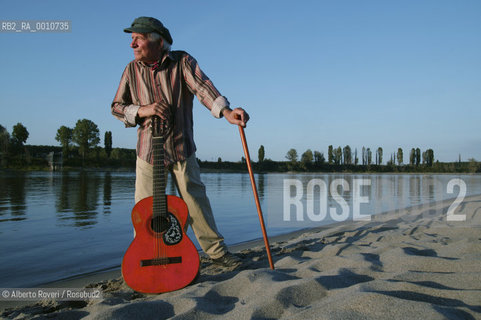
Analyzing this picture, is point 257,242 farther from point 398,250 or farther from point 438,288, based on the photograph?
point 438,288

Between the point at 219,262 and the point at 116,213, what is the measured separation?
418cm

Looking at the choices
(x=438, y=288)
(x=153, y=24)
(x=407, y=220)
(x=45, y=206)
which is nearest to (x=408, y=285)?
(x=438, y=288)

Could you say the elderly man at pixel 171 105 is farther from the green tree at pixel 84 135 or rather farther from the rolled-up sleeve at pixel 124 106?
the green tree at pixel 84 135

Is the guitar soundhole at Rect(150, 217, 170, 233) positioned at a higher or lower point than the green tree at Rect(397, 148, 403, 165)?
lower

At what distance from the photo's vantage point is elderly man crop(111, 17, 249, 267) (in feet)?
9.01

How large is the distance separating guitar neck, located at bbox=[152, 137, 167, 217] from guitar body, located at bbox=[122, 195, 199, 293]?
50 mm

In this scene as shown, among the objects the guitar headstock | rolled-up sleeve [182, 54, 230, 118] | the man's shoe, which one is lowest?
the man's shoe

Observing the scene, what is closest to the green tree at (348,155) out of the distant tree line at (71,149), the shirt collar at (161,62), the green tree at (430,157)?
the green tree at (430,157)

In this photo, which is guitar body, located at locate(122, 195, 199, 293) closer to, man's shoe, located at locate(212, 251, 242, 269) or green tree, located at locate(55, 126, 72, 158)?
man's shoe, located at locate(212, 251, 242, 269)

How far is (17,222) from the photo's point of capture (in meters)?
5.36

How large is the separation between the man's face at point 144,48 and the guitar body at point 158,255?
116cm

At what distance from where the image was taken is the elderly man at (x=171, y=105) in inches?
108

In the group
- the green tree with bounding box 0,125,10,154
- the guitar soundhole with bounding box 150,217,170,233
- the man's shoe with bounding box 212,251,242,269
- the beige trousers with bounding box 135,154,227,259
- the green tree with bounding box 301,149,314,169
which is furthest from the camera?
the green tree with bounding box 301,149,314,169

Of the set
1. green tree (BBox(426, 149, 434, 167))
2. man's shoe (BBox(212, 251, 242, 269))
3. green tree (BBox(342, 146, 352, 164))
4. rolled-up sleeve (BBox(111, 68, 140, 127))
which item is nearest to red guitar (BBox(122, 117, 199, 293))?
rolled-up sleeve (BBox(111, 68, 140, 127))
